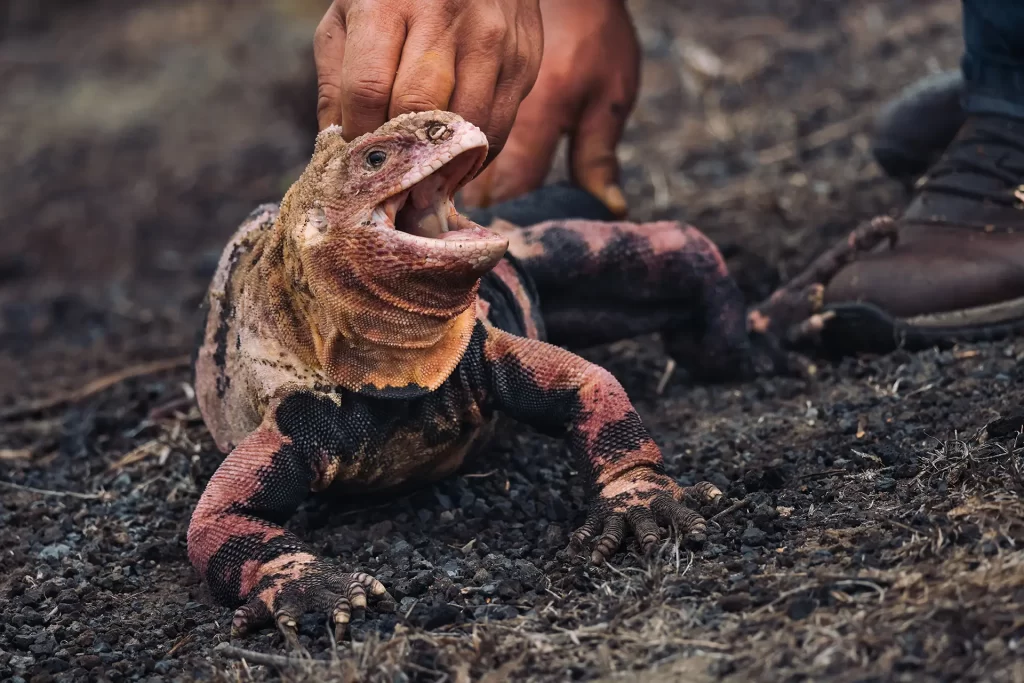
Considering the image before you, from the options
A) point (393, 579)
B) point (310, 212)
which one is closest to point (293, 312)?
point (310, 212)

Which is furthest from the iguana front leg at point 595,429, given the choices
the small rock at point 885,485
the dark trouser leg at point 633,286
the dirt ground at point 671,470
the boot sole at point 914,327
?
the boot sole at point 914,327

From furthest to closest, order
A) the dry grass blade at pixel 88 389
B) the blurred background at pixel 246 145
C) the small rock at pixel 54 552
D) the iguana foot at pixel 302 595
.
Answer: the blurred background at pixel 246 145
the dry grass blade at pixel 88 389
the small rock at pixel 54 552
the iguana foot at pixel 302 595

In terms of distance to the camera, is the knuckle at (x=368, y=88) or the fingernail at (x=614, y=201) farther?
the fingernail at (x=614, y=201)

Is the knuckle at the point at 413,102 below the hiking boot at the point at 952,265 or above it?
above

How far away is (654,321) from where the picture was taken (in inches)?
190

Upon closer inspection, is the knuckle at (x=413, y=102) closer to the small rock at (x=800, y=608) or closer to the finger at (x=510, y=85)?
the finger at (x=510, y=85)

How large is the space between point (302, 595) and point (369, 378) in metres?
0.68

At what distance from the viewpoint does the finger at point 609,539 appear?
130 inches

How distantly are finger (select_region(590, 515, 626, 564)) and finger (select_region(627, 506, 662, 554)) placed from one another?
34mm

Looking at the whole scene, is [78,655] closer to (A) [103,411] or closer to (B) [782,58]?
(A) [103,411]

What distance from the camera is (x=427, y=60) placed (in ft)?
11.1

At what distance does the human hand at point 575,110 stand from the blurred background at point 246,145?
3.11 feet

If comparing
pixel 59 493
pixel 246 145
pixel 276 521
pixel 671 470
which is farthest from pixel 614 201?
pixel 246 145

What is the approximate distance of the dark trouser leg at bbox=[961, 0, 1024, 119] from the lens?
4.77 metres
